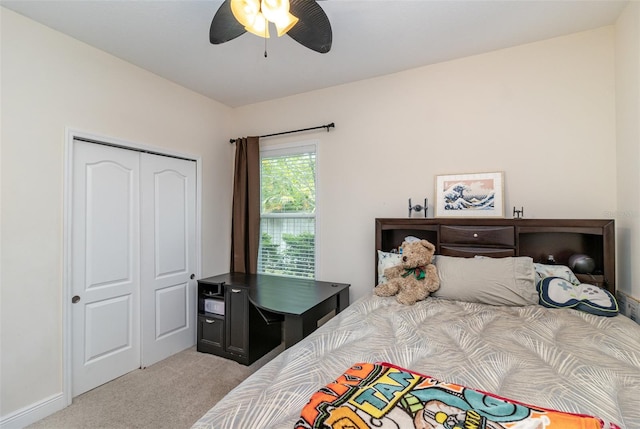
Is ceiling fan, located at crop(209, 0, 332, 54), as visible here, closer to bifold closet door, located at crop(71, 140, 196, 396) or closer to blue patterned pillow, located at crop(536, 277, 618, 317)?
bifold closet door, located at crop(71, 140, 196, 396)

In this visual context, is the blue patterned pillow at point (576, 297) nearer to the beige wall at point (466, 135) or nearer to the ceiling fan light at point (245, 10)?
the beige wall at point (466, 135)

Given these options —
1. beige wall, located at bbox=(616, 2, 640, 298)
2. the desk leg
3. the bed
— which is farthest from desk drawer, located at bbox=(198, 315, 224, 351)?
beige wall, located at bbox=(616, 2, 640, 298)

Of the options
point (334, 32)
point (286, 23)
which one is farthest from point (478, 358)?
point (334, 32)

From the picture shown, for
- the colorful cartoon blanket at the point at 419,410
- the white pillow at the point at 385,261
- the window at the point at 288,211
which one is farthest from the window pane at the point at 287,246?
the colorful cartoon blanket at the point at 419,410

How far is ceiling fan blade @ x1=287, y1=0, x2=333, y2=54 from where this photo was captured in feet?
5.06

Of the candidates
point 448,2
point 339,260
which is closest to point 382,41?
point 448,2

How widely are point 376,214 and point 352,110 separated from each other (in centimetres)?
112

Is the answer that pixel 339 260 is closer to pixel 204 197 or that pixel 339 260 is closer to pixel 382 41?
pixel 204 197

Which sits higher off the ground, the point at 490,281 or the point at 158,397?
the point at 490,281

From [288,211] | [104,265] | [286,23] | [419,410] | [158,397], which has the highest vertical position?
[286,23]

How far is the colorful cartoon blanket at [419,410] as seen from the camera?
735 mm

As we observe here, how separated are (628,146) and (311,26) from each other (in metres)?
2.23

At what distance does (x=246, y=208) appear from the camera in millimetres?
3512

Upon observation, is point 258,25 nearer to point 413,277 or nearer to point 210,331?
point 413,277
